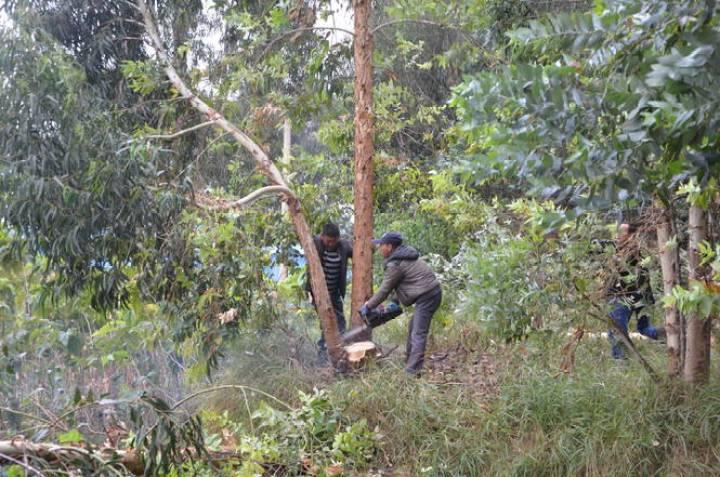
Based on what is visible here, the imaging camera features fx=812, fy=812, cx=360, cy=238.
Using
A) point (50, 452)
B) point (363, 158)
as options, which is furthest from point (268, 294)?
point (50, 452)

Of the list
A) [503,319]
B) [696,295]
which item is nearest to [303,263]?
[503,319]

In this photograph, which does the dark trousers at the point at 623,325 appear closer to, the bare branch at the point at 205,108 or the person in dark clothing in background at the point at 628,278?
the person in dark clothing in background at the point at 628,278

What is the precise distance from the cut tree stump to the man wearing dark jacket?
37 cm

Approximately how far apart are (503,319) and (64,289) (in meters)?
4.26

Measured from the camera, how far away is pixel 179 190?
8.13 m

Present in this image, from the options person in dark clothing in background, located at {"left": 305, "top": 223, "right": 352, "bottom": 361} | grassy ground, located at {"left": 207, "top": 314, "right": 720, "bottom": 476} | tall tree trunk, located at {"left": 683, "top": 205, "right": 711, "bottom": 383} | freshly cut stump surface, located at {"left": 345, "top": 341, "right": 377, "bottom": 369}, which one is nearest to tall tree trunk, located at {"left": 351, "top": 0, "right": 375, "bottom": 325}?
person in dark clothing in background, located at {"left": 305, "top": 223, "right": 352, "bottom": 361}

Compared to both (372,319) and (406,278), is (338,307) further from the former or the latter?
(406,278)

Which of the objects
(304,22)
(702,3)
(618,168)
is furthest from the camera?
(304,22)

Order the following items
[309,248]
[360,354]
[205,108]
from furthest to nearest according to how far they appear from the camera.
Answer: [205,108] → [309,248] → [360,354]

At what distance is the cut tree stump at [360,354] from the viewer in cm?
839

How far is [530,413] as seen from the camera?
681 centimetres

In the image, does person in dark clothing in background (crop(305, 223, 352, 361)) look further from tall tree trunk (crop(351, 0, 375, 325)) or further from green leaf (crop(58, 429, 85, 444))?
green leaf (crop(58, 429, 85, 444))

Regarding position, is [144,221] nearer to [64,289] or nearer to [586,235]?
[64,289]

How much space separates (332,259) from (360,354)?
1595mm
